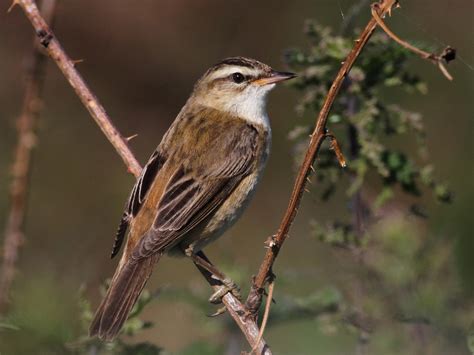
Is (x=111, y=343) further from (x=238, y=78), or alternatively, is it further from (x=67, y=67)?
(x=238, y=78)

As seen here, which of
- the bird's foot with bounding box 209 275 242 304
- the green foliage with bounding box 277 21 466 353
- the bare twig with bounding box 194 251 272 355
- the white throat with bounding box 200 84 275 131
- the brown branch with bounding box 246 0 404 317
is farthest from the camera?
the white throat with bounding box 200 84 275 131

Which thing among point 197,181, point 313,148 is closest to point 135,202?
point 197,181

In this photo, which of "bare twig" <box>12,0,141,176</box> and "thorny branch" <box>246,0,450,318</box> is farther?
"bare twig" <box>12,0,141,176</box>

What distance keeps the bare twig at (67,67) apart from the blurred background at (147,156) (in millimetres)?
739

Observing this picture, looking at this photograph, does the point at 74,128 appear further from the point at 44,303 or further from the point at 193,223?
the point at 44,303

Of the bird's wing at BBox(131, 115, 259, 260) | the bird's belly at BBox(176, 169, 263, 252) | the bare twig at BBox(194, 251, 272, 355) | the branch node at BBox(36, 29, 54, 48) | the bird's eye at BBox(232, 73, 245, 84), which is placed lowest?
the bare twig at BBox(194, 251, 272, 355)

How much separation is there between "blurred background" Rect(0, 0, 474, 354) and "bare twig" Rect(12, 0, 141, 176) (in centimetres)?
74

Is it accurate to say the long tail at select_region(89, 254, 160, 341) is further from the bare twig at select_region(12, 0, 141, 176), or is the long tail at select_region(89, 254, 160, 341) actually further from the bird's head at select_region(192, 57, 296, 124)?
the bird's head at select_region(192, 57, 296, 124)

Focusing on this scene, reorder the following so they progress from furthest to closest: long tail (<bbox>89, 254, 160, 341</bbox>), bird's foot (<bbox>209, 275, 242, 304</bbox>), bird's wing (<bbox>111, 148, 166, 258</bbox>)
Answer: bird's wing (<bbox>111, 148, 166, 258</bbox>) → bird's foot (<bbox>209, 275, 242, 304</bbox>) → long tail (<bbox>89, 254, 160, 341</bbox>)

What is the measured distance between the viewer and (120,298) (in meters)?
4.33

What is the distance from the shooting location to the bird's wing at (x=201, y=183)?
470 cm

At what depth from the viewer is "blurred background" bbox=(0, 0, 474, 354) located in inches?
167

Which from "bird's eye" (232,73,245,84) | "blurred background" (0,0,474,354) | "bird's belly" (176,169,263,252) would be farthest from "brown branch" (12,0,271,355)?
"bird's eye" (232,73,245,84)

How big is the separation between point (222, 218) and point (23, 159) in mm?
1169
